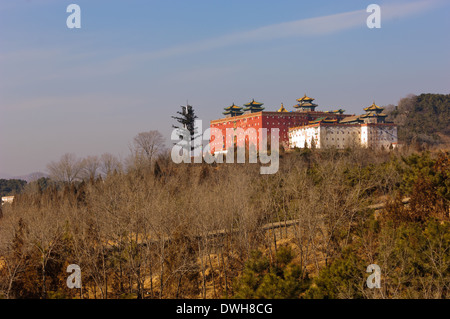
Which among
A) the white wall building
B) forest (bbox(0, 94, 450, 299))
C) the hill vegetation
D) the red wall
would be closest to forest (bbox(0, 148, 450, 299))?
forest (bbox(0, 94, 450, 299))

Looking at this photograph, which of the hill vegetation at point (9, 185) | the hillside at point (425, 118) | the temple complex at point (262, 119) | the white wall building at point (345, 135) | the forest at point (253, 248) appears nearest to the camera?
the forest at point (253, 248)

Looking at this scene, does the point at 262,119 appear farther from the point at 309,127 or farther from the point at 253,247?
the point at 253,247

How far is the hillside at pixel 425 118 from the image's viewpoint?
71000 millimetres

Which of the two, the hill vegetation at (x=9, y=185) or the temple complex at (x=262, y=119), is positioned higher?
the temple complex at (x=262, y=119)

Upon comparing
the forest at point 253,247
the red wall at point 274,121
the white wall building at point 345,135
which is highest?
the red wall at point 274,121

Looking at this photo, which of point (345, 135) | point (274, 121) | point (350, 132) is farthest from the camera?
point (274, 121)

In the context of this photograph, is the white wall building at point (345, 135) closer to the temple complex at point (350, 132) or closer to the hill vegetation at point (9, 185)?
the temple complex at point (350, 132)

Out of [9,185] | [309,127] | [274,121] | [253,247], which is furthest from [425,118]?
[9,185]

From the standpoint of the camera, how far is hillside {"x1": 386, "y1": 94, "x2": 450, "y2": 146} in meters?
71.0

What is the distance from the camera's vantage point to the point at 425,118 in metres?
76.1

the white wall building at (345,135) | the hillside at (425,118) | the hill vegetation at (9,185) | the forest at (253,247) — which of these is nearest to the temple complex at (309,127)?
the white wall building at (345,135)

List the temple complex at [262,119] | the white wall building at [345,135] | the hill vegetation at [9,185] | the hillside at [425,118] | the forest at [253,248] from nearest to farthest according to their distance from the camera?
the forest at [253,248] → the white wall building at [345,135] → the temple complex at [262,119] → the hillside at [425,118] → the hill vegetation at [9,185]

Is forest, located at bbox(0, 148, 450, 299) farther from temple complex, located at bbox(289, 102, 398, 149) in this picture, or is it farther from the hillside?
the hillside
